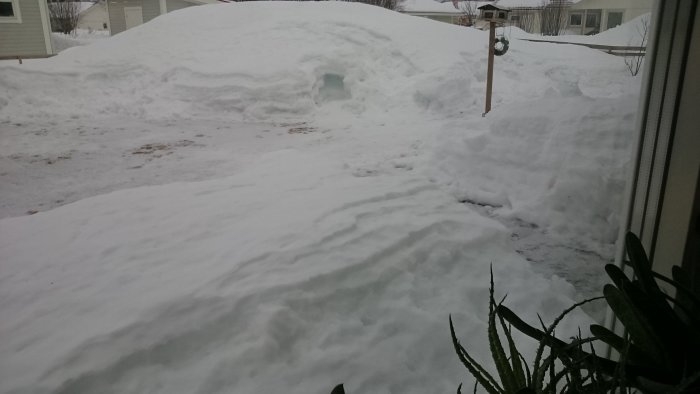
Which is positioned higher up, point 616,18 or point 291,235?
point 616,18

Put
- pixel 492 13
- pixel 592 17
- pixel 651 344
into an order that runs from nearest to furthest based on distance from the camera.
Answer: pixel 651 344
pixel 492 13
pixel 592 17

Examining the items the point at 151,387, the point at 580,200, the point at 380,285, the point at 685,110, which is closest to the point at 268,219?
the point at 380,285

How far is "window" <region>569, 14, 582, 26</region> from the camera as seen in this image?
43.0 feet

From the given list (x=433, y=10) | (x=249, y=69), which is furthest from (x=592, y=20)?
(x=433, y=10)

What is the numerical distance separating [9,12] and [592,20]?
17477 mm

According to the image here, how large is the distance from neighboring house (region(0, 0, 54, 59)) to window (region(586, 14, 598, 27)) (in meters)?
16.0

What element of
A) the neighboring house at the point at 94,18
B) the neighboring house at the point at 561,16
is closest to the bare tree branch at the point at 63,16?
the neighboring house at the point at 94,18

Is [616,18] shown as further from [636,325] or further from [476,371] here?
[476,371]

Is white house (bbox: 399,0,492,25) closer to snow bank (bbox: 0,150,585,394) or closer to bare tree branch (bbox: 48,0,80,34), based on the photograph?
bare tree branch (bbox: 48,0,80,34)

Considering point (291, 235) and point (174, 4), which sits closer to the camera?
point (291, 235)

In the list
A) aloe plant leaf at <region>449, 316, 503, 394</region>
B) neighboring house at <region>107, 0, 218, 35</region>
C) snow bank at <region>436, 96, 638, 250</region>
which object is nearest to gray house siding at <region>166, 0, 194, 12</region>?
neighboring house at <region>107, 0, 218, 35</region>

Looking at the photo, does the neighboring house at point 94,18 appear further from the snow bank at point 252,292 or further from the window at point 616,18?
the snow bank at point 252,292

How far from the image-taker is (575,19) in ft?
45.6

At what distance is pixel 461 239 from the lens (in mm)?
3482
